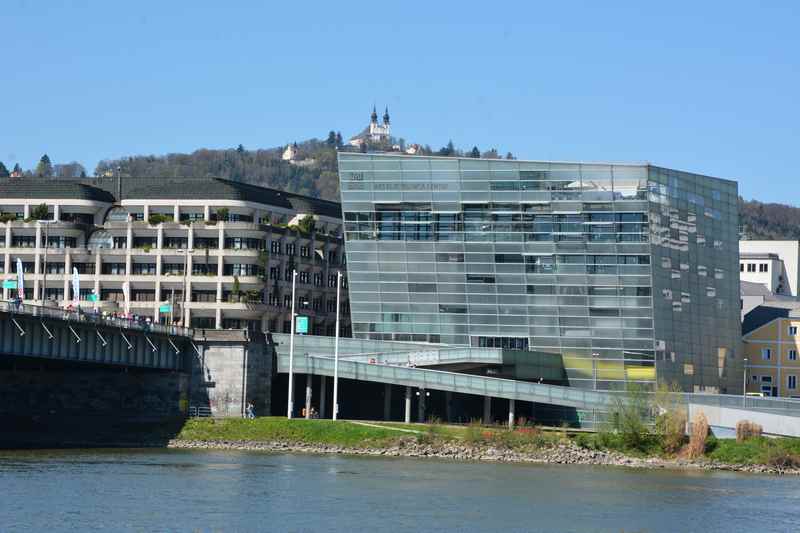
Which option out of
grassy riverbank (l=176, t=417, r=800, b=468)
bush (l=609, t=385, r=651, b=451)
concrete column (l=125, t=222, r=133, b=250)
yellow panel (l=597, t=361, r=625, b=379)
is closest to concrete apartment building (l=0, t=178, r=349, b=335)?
concrete column (l=125, t=222, r=133, b=250)

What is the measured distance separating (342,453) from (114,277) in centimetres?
6637

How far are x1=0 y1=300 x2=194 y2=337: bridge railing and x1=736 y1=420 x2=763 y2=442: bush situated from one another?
52.3 meters

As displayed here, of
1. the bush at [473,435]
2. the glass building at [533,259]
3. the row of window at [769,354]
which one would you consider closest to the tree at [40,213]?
the glass building at [533,259]

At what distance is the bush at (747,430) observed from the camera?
138 metres

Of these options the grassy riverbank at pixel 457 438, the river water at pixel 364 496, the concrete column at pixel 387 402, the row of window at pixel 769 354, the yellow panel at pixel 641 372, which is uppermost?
the row of window at pixel 769 354

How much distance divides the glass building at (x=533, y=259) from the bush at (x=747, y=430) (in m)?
27.2

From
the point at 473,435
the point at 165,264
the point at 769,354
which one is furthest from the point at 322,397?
the point at 769,354

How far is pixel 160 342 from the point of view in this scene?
492 ft

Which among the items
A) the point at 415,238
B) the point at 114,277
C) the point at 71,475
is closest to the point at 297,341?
the point at 415,238

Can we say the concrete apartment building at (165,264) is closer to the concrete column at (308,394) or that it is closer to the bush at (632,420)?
the concrete column at (308,394)

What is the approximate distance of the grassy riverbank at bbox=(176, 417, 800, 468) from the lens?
135 meters

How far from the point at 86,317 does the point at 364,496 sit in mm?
43808

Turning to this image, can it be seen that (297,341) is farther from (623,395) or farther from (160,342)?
(623,395)

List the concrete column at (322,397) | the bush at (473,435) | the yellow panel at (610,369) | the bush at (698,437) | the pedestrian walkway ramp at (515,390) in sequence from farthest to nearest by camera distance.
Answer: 1. the yellow panel at (610,369)
2. the concrete column at (322,397)
3. the pedestrian walkway ramp at (515,390)
4. the bush at (473,435)
5. the bush at (698,437)
